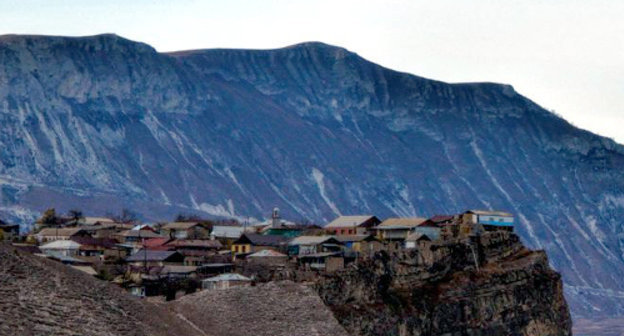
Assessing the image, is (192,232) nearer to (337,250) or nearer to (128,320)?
(337,250)

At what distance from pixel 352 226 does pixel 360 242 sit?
14.4 metres

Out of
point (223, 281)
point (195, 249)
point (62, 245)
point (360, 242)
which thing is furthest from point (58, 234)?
point (223, 281)

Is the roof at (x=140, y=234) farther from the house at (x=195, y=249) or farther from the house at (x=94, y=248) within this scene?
the house at (x=94, y=248)

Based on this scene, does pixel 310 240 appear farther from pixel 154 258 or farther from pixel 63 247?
pixel 63 247

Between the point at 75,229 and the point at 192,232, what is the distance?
378 inches

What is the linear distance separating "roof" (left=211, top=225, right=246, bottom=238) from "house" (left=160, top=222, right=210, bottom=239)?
1.84ft

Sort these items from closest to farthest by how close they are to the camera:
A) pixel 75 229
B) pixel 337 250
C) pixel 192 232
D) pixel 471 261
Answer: pixel 471 261, pixel 337 250, pixel 75 229, pixel 192 232

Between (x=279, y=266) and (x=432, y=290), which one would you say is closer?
(x=432, y=290)

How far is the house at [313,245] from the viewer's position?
79.2m

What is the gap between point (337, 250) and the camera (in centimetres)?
7794

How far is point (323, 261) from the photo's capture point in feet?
231

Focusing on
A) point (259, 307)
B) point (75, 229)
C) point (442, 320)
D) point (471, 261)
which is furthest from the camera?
point (75, 229)

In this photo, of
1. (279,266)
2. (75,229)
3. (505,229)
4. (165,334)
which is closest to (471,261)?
(279,266)

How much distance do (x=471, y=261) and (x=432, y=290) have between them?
5.41m
